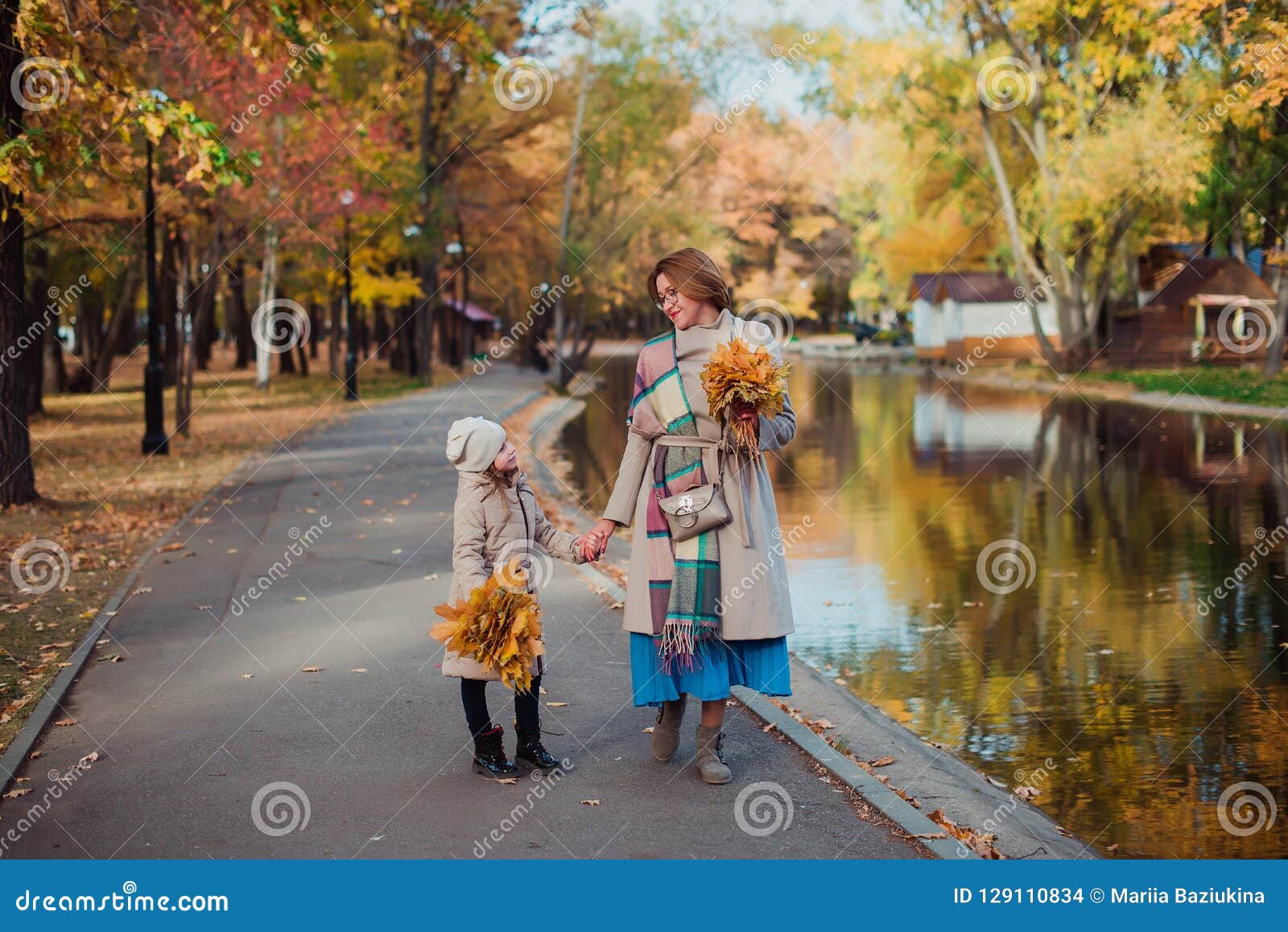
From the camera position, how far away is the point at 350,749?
6973mm

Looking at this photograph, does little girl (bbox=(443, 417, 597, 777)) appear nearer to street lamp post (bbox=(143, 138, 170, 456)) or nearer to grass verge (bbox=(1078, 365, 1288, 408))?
street lamp post (bbox=(143, 138, 170, 456))

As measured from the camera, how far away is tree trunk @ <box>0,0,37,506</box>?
578 inches

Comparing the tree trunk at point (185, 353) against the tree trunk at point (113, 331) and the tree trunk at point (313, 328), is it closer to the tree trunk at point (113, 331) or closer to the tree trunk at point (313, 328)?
the tree trunk at point (113, 331)

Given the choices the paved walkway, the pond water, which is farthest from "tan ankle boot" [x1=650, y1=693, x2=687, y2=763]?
the pond water

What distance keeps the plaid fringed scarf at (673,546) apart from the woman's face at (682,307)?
108 millimetres

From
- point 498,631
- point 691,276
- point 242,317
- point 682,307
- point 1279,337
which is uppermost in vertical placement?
point 242,317

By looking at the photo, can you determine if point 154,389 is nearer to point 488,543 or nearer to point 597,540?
point 488,543

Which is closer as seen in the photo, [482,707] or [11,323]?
[482,707]

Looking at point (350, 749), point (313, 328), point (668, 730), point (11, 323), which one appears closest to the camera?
point (668, 730)

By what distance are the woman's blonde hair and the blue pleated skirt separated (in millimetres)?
1443

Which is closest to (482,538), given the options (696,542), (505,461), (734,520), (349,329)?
(505,461)

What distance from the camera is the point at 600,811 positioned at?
596cm

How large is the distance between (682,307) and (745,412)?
551 millimetres

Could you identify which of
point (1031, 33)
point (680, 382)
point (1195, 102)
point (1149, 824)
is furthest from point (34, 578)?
point (1031, 33)
